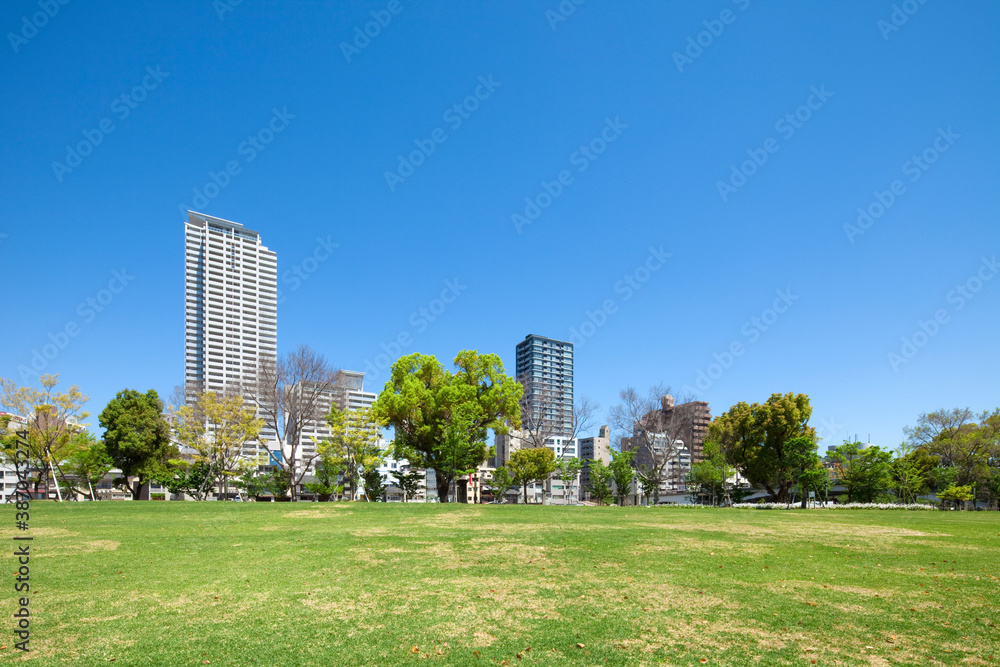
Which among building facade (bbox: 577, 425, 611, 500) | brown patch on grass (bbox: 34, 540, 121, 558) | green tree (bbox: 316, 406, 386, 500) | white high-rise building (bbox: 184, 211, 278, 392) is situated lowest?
building facade (bbox: 577, 425, 611, 500)

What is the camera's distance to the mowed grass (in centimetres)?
575

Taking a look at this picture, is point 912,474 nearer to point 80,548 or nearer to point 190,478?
point 80,548

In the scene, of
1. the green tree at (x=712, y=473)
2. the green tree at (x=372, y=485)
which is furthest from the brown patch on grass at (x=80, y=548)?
the green tree at (x=712, y=473)

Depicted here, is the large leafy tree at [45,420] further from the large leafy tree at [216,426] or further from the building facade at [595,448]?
the building facade at [595,448]

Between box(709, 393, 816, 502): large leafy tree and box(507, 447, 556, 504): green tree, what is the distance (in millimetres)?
14039

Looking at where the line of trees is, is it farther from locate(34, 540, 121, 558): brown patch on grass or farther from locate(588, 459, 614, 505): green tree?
locate(34, 540, 121, 558): brown patch on grass

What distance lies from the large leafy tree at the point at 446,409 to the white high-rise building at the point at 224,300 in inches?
4332

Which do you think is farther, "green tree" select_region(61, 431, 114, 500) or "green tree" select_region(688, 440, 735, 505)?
"green tree" select_region(688, 440, 735, 505)

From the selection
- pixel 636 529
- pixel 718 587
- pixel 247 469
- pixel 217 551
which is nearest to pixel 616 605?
pixel 718 587

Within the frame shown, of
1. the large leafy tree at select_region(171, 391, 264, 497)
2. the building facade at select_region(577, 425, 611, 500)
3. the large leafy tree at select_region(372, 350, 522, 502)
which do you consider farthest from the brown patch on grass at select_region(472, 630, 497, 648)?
the building facade at select_region(577, 425, 611, 500)

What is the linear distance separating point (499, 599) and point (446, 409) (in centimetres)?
2659

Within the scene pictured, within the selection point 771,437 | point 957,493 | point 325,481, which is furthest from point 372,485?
point 957,493

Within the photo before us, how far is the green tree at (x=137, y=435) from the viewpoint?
104 feet

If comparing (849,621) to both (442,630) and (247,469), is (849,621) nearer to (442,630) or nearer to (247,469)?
(442,630)
